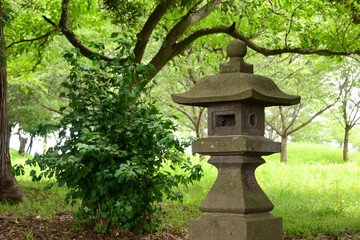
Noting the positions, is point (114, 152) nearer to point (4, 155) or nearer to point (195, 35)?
point (4, 155)

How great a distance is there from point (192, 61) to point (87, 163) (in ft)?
31.4

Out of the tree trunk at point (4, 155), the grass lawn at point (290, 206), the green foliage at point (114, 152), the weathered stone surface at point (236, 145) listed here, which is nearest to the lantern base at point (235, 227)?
the weathered stone surface at point (236, 145)

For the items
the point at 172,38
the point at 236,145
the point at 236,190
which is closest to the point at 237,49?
the point at 236,145

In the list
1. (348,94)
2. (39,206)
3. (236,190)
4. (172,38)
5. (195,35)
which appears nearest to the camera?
(236,190)

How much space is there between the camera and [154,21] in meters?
8.35

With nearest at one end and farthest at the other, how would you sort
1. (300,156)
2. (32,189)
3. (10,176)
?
1. (10,176)
2. (32,189)
3. (300,156)

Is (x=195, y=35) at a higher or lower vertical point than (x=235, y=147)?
higher

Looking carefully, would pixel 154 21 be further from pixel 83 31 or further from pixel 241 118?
pixel 83 31

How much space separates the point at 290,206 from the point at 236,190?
387 cm

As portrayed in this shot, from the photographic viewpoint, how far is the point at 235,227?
174 inches

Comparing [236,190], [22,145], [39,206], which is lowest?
[39,206]

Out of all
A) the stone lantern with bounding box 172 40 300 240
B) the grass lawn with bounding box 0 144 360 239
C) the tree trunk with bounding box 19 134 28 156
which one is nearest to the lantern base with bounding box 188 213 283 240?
the stone lantern with bounding box 172 40 300 240

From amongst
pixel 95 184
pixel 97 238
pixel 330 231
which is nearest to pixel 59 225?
pixel 97 238

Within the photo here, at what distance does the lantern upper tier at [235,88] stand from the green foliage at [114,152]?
36.2 inches
